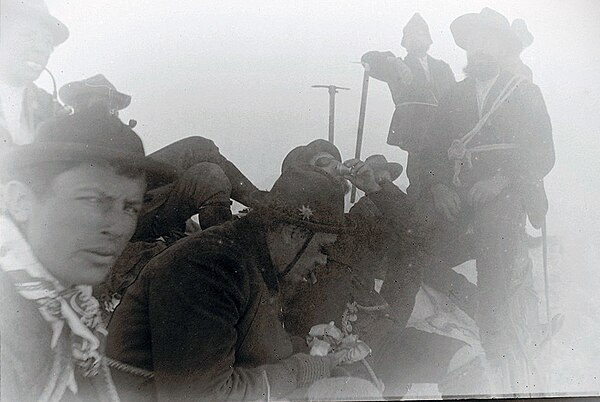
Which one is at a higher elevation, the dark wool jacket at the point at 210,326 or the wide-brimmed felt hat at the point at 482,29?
the wide-brimmed felt hat at the point at 482,29

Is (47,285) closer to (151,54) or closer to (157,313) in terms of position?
(157,313)

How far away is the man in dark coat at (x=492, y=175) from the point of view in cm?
416

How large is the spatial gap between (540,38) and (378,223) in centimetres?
187

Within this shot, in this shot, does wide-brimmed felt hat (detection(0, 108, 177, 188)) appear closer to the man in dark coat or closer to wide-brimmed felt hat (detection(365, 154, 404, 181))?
wide-brimmed felt hat (detection(365, 154, 404, 181))

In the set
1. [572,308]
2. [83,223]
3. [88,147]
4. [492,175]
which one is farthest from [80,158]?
[572,308]

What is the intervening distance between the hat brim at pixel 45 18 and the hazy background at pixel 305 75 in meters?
0.05

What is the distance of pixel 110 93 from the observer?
148 inches

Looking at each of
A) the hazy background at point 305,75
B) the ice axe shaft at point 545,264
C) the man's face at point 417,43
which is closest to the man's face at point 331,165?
the hazy background at point 305,75

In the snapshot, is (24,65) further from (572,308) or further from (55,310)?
(572,308)

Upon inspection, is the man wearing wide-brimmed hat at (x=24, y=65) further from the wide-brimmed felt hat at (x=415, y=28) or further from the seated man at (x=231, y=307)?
the wide-brimmed felt hat at (x=415, y=28)

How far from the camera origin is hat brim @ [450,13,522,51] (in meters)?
4.34

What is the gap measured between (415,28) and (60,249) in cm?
268

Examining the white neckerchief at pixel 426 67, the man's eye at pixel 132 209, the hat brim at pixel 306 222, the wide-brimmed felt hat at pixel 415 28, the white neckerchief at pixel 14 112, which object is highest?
the wide-brimmed felt hat at pixel 415 28

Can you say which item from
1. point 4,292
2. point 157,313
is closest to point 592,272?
point 157,313
